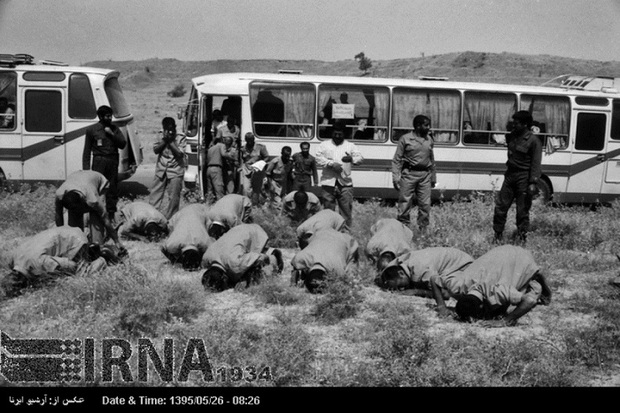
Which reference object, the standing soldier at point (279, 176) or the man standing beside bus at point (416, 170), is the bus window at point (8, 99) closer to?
the standing soldier at point (279, 176)

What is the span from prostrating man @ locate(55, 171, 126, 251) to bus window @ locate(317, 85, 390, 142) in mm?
6239

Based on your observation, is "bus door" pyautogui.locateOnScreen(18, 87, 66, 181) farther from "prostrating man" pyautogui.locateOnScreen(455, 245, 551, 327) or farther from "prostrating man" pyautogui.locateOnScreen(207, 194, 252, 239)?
"prostrating man" pyautogui.locateOnScreen(455, 245, 551, 327)

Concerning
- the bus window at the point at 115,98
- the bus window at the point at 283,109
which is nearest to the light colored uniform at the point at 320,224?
the bus window at the point at 283,109

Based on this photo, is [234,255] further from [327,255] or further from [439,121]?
[439,121]

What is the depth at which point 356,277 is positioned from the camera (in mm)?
8445

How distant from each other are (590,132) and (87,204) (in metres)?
11.0

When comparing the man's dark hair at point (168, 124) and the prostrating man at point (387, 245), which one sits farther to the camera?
the man's dark hair at point (168, 124)

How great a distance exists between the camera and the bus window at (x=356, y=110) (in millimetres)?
14547

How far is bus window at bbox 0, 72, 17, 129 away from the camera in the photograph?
13.7m

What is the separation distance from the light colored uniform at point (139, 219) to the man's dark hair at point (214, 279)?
2567 millimetres

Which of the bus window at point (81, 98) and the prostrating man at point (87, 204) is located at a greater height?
the bus window at point (81, 98)

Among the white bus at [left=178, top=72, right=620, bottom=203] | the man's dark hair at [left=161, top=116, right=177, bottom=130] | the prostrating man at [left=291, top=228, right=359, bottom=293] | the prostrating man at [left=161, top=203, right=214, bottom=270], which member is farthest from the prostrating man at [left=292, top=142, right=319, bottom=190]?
the prostrating man at [left=291, top=228, right=359, bottom=293]
